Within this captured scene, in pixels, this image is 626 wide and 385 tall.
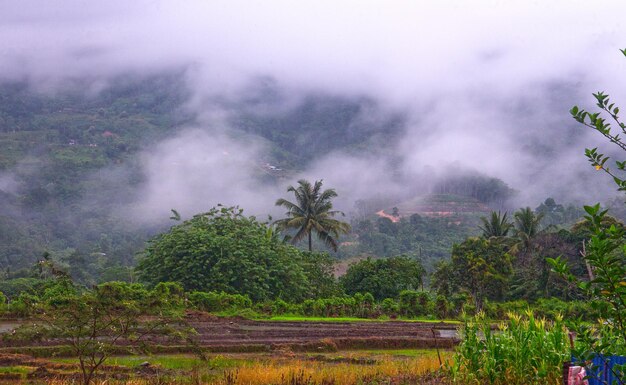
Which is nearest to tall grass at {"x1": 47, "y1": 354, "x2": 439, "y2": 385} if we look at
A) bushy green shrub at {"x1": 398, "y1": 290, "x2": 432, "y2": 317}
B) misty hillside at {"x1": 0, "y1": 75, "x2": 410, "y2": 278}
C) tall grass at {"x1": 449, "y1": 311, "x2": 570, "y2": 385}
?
tall grass at {"x1": 449, "y1": 311, "x2": 570, "y2": 385}

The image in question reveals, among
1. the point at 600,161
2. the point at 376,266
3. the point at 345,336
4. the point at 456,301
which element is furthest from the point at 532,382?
the point at 376,266

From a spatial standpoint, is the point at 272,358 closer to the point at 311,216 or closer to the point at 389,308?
the point at 389,308

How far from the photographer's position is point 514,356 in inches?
454

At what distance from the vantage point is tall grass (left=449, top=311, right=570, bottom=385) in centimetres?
1106

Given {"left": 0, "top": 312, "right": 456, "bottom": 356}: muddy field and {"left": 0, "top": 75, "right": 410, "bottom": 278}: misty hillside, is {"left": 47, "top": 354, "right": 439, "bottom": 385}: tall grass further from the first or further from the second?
{"left": 0, "top": 75, "right": 410, "bottom": 278}: misty hillside

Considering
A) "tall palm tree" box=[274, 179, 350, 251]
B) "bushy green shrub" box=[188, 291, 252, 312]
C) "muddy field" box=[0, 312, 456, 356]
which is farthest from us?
"tall palm tree" box=[274, 179, 350, 251]

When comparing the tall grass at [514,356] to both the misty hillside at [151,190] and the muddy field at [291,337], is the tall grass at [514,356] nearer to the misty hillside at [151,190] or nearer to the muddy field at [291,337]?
the muddy field at [291,337]

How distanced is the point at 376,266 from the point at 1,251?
66861 millimetres

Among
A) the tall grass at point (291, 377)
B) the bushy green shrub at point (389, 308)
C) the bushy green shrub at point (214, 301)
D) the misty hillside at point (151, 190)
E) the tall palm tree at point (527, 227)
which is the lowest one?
the tall grass at point (291, 377)

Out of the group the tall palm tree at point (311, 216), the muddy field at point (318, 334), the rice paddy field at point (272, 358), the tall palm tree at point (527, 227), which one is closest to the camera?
the rice paddy field at point (272, 358)

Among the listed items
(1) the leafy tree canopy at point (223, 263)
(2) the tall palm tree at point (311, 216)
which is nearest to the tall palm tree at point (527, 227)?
(2) the tall palm tree at point (311, 216)

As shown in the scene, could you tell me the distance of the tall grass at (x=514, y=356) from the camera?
1106cm

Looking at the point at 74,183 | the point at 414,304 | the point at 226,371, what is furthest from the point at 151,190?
the point at 226,371

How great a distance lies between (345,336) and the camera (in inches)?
910
